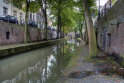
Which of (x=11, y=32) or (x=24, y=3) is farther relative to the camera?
(x=24, y=3)

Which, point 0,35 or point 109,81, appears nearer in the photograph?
point 109,81

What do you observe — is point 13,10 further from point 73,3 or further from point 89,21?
point 89,21

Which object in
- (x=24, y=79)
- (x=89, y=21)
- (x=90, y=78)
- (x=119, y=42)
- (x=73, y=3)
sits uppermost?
(x=73, y=3)

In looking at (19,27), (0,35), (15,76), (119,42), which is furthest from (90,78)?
(19,27)

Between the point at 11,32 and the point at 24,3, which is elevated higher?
the point at 24,3

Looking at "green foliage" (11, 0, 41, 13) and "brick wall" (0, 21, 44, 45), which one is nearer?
"brick wall" (0, 21, 44, 45)

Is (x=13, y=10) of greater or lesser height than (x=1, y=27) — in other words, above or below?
above

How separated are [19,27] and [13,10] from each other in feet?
24.6

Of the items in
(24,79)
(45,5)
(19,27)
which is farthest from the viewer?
(45,5)

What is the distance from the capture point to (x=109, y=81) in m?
4.91

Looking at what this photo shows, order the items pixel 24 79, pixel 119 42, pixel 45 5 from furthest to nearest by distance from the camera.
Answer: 1. pixel 45 5
2. pixel 119 42
3. pixel 24 79

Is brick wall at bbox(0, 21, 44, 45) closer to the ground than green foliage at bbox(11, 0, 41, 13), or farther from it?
closer to the ground

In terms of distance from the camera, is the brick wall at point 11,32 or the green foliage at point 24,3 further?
the green foliage at point 24,3

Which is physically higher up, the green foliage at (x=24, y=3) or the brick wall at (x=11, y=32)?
the green foliage at (x=24, y=3)
